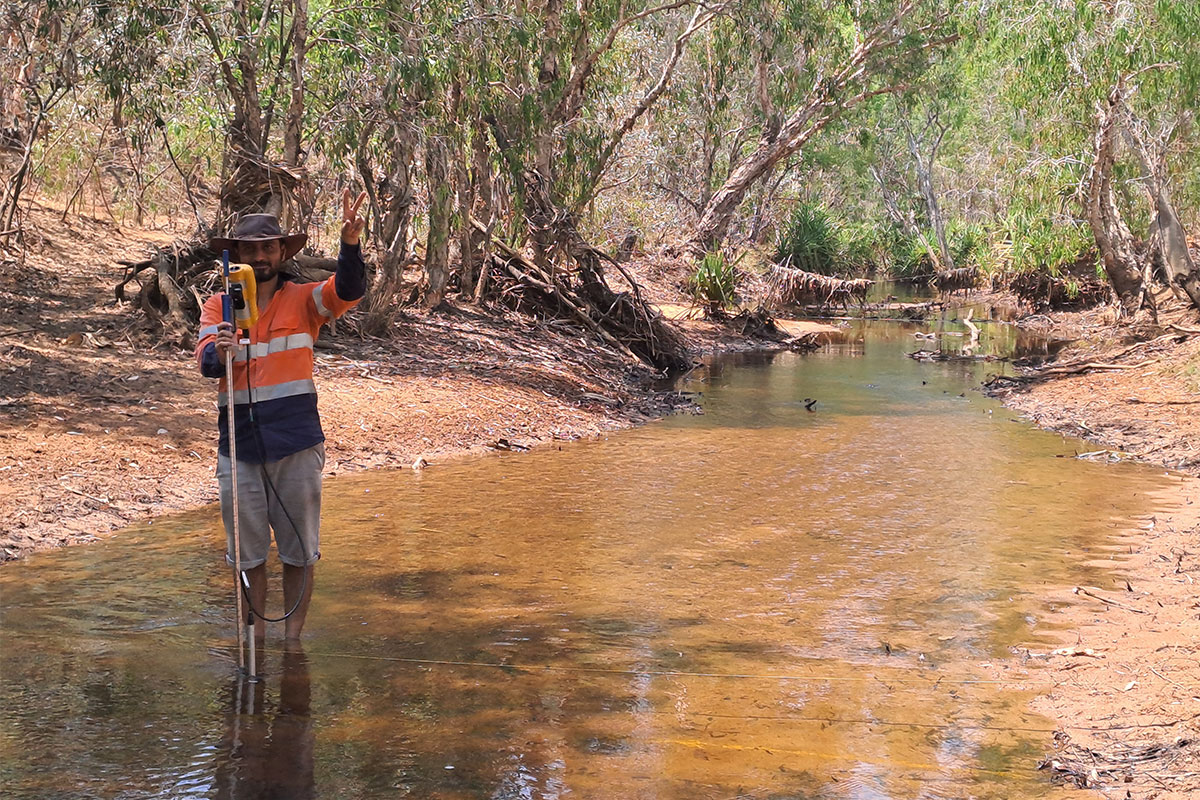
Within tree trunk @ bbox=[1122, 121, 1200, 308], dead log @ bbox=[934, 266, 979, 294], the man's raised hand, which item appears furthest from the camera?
dead log @ bbox=[934, 266, 979, 294]

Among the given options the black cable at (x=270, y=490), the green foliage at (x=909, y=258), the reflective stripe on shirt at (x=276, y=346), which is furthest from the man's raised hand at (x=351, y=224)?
the green foliage at (x=909, y=258)

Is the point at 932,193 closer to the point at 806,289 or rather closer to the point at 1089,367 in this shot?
the point at 806,289

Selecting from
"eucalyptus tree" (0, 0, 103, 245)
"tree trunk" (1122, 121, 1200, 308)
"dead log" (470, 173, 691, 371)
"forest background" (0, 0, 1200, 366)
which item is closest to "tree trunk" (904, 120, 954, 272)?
"forest background" (0, 0, 1200, 366)

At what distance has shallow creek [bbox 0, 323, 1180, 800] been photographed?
4.30 metres

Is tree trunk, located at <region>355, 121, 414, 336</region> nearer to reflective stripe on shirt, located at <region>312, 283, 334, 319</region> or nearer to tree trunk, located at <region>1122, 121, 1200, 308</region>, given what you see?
reflective stripe on shirt, located at <region>312, 283, 334, 319</region>

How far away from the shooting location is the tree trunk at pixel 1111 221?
1808cm

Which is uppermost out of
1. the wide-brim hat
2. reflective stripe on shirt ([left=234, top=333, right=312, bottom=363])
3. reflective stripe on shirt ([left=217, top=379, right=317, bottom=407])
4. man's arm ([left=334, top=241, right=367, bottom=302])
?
the wide-brim hat

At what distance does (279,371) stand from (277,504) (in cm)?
58

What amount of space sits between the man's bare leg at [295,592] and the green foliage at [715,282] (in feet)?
59.5

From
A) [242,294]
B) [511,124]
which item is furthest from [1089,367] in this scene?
[242,294]

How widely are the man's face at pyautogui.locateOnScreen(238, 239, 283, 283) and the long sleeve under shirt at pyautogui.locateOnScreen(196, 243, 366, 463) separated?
101 millimetres

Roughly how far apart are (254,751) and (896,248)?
153 feet

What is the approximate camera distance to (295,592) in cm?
539

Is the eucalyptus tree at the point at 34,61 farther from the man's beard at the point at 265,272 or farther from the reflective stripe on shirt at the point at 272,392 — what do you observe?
the reflective stripe on shirt at the point at 272,392
